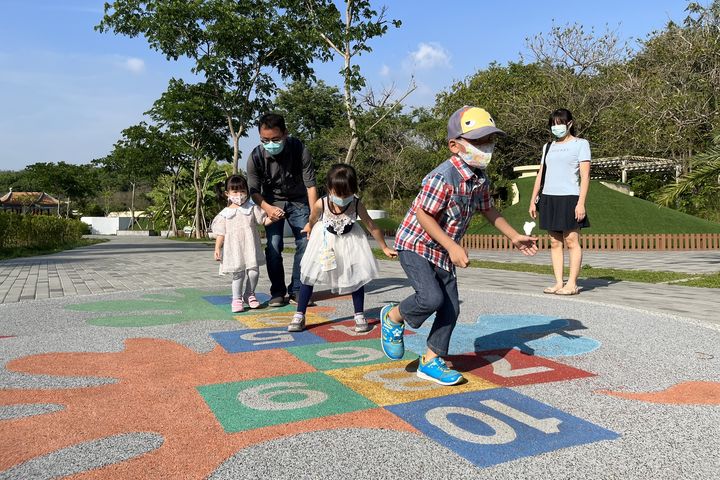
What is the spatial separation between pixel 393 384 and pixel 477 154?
4.59ft

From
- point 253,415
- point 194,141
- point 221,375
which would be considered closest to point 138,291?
point 221,375

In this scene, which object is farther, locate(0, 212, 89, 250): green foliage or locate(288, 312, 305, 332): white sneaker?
locate(0, 212, 89, 250): green foliage

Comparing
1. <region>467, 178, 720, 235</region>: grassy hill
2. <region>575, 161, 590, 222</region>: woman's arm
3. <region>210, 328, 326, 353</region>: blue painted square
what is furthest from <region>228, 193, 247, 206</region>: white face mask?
<region>467, 178, 720, 235</region>: grassy hill

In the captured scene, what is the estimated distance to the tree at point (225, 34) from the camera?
19.8 metres

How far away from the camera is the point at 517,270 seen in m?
10.8

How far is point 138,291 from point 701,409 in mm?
6515

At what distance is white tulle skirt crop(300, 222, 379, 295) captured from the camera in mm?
4832

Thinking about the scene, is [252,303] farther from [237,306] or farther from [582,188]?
[582,188]

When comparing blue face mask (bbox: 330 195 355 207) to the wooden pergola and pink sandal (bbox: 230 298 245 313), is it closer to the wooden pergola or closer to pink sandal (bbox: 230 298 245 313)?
pink sandal (bbox: 230 298 245 313)

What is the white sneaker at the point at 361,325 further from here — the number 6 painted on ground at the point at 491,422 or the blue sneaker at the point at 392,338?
the number 6 painted on ground at the point at 491,422

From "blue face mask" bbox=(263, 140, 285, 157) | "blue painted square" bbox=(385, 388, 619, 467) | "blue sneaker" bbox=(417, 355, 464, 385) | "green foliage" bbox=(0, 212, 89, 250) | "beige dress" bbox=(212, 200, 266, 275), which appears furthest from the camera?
"green foliage" bbox=(0, 212, 89, 250)

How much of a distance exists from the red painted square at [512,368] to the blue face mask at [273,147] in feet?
9.60

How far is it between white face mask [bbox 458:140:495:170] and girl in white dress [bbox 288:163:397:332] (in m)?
1.55

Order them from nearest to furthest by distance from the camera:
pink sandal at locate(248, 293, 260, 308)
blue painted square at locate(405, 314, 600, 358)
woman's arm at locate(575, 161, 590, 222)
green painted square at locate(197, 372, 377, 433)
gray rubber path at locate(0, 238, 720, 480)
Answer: gray rubber path at locate(0, 238, 720, 480), green painted square at locate(197, 372, 377, 433), blue painted square at locate(405, 314, 600, 358), pink sandal at locate(248, 293, 260, 308), woman's arm at locate(575, 161, 590, 222)
